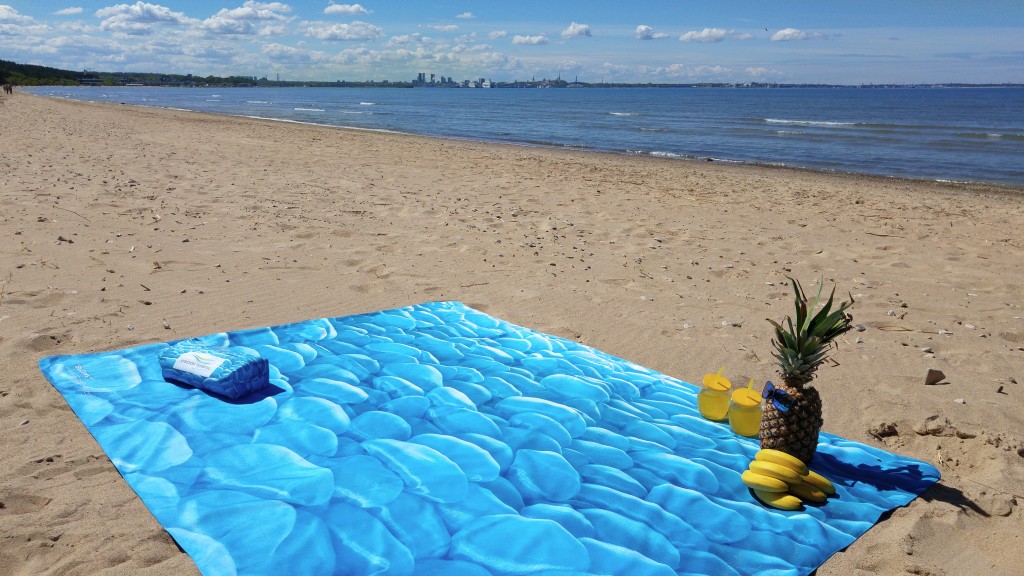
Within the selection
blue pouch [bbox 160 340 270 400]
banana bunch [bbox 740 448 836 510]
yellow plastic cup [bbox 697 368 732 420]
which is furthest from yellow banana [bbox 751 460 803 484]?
blue pouch [bbox 160 340 270 400]

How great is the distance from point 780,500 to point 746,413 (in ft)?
2.20

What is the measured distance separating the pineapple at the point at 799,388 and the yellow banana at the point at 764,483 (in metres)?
0.30

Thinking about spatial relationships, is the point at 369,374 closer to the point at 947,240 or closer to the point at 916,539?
the point at 916,539

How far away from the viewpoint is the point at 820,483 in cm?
316

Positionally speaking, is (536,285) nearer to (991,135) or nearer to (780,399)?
(780,399)

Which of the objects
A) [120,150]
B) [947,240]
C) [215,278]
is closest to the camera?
[215,278]

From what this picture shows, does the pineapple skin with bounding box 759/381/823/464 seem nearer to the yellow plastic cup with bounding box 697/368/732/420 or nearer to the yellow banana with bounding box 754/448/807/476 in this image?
the yellow banana with bounding box 754/448/807/476

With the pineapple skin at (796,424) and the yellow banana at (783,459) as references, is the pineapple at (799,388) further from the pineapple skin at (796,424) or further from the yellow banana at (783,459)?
the yellow banana at (783,459)

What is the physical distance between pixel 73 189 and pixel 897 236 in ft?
35.1

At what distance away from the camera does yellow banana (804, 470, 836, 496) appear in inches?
124

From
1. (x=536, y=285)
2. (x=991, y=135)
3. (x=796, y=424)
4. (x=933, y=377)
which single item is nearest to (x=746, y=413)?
(x=796, y=424)

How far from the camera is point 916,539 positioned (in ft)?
9.54

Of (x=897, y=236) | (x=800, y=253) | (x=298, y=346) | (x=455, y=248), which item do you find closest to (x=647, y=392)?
(x=298, y=346)

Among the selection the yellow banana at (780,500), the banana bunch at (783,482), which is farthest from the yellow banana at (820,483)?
the yellow banana at (780,500)
